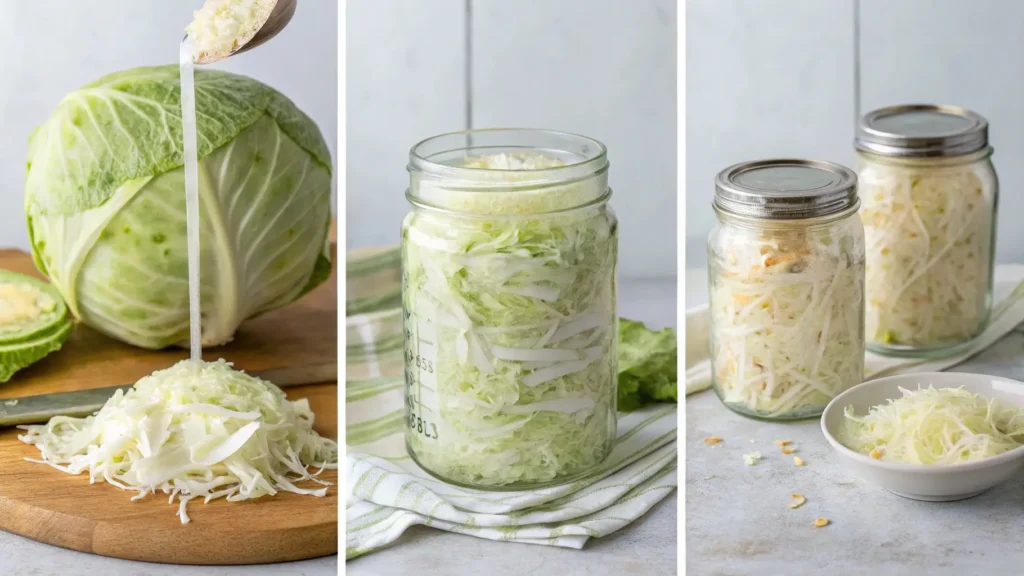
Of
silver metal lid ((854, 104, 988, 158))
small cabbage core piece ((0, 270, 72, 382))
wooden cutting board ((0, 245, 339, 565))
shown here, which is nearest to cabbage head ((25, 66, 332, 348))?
small cabbage core piece ((0, 270, 72, 382))

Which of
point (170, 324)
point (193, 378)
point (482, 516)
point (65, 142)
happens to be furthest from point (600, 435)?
point (65, 142)

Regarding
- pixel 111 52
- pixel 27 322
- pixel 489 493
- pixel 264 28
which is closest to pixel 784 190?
pixel 489 493

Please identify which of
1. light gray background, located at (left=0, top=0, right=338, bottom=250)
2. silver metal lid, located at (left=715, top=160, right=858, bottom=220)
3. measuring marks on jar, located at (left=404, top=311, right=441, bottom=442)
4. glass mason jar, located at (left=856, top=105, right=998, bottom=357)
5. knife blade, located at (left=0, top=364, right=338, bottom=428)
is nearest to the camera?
measuring marks on jar, located at (left=404, top=311, right=441, bottom=442)

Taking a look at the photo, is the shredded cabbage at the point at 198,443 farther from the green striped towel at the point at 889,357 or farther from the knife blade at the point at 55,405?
the green striped towel at the point at 889,357

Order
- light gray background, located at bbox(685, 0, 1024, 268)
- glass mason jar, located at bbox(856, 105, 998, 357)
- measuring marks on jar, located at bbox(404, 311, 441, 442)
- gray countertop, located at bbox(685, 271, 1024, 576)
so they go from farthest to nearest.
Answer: light gray background, located at bbox(685, 0, 1024, 268) < glass mason jar, located at bbox(856, 105, 998, 357) < measuring marks on jar, located at bbox(404, 311, 441, 442) < gray countertop, located at bbox(685, 271, 1024, 576)

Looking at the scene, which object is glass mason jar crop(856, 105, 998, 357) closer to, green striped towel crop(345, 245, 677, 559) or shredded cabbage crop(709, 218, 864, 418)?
shredded cabbage crop(709, 218, 864, 418)

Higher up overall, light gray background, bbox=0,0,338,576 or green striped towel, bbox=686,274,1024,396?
light gray background, bbox=0,0,338,576
